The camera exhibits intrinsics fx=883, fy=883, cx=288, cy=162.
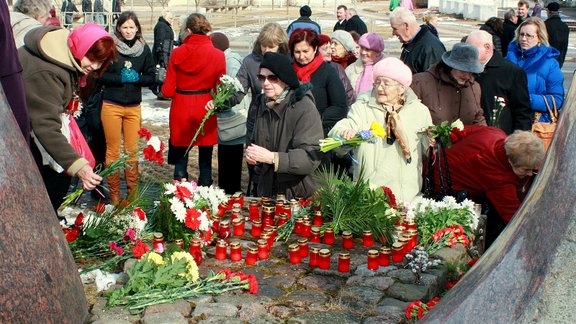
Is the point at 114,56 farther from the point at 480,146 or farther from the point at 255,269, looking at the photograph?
the point at 480,146

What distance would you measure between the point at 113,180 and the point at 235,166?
1149 mm

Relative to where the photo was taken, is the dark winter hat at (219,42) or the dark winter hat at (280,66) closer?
the dark winter hat at (280,66)

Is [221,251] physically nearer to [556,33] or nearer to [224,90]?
[224,90]

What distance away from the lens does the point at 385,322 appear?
4.19m

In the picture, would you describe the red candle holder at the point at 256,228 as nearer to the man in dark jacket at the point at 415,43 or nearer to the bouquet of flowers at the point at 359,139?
the bouquet of flowers at the point at 359,139

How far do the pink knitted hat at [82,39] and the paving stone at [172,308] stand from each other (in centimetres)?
169

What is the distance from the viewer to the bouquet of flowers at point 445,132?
6090mm

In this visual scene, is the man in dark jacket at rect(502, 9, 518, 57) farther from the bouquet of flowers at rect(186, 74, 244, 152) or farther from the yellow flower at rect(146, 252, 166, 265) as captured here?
the yellow flower at rect(146, 252, 166, 265)

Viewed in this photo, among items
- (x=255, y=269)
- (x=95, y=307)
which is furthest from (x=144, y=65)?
(x=95, y=307)

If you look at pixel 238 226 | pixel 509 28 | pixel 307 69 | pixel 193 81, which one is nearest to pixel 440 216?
pixel 238 226

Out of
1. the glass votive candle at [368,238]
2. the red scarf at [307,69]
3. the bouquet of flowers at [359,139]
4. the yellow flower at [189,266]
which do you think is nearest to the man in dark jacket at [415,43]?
the red scarf at [307,69]

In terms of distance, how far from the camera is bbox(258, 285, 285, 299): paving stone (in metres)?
4.59

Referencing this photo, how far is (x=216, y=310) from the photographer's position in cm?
429

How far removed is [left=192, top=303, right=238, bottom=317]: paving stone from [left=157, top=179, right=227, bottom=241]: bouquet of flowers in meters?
0.92
